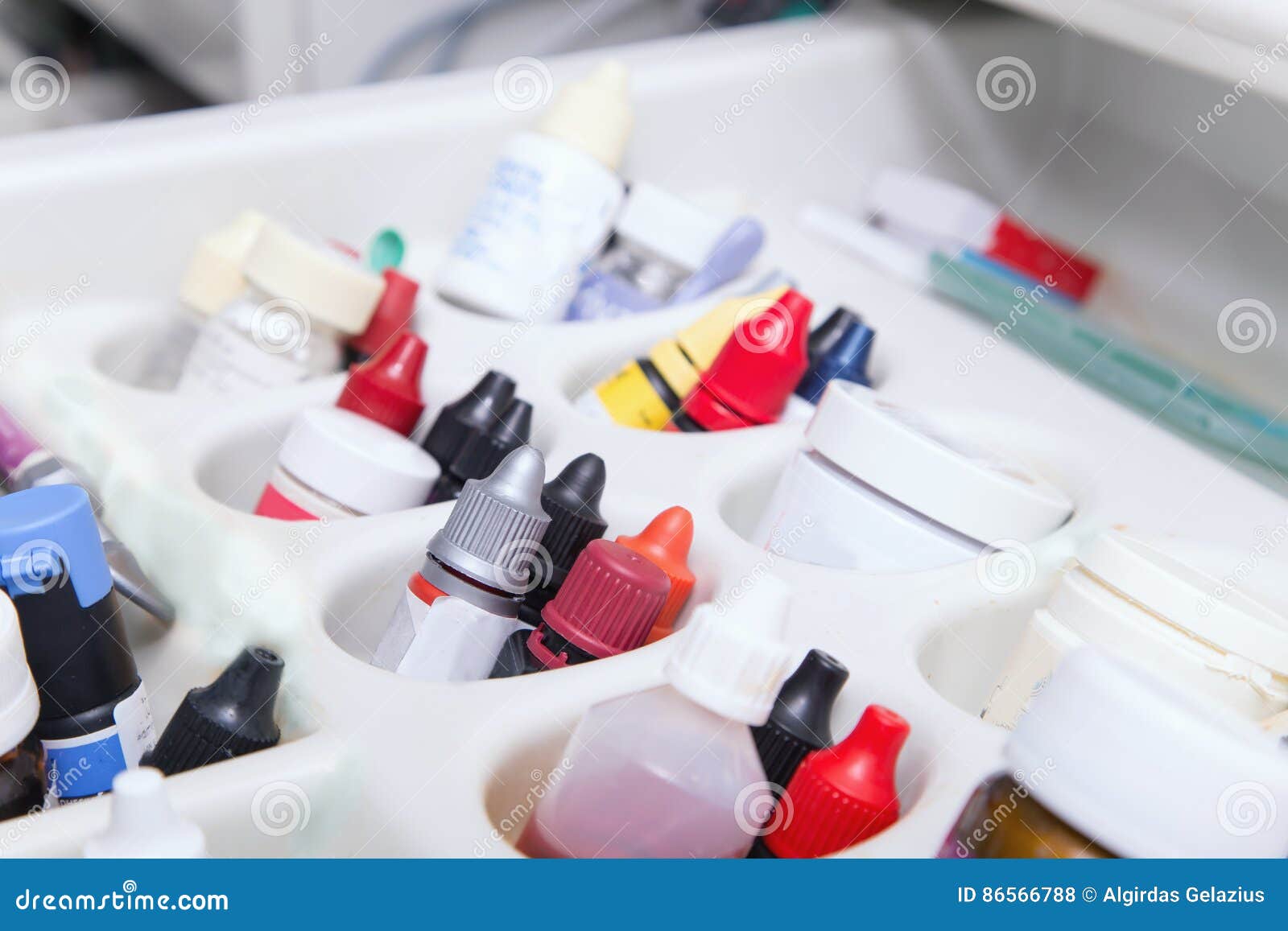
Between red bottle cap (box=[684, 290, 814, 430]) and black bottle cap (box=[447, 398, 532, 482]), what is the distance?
0.10 metres

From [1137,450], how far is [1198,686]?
232 mm

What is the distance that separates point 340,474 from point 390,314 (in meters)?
0.15

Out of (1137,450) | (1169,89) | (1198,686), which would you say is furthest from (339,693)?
(1169,89)

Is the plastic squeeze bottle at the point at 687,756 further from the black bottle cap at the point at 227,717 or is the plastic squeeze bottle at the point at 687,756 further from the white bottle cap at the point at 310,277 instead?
the white bottle cap at the point at 310,277

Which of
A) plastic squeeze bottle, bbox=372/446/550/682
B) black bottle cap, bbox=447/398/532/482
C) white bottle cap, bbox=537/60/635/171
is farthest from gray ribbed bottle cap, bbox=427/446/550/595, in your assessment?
white bottle cap, bbox=537/60/635/171

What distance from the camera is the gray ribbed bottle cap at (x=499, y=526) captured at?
0.45 m

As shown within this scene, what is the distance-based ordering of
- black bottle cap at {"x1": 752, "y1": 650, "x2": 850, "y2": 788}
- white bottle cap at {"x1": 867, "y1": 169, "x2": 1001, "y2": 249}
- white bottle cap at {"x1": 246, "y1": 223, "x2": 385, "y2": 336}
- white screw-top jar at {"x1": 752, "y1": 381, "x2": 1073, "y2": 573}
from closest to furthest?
black bottle cap at {"x1": 752, "y1": 650, "x2": 850, "y2": 788}, white screw-top jar at {"x1": 752, "y1": 381, "x2": 1073, "y2": 573}, white bottle cap at {"x1": 246, "y1": 223, "x2": 385, "y2": 336}, white bottle cap at {"x1": 867, "y1": 169, "x2": 1001, "y2": 249}

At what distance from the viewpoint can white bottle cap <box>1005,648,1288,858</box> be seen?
0.33 meters

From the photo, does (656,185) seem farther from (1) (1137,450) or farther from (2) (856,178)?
(1) (1137,450)

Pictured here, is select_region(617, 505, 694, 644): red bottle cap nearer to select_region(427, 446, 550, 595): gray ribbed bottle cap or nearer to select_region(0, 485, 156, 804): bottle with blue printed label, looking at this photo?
select_region(427, 446, 550, 595): gray ribbed bottle cap

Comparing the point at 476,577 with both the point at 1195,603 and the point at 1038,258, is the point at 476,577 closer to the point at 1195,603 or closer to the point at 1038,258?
the point at 1195,603

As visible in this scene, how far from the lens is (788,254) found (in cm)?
82

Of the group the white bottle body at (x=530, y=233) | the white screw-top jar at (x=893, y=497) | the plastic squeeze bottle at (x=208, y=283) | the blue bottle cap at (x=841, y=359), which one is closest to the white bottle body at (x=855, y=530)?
the white screw-top jar at (x=893, y=497)

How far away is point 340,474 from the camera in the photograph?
0.55 m
